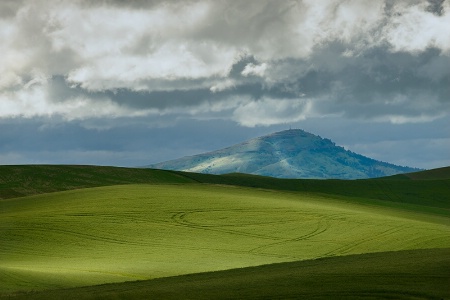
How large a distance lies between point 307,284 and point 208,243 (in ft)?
65.0

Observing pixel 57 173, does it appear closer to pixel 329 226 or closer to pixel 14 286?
pixel 329 226

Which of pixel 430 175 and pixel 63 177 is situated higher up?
pixel 430 175

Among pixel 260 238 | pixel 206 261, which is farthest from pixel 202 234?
pixel 206 261

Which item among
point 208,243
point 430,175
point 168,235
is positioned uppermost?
point 430,175

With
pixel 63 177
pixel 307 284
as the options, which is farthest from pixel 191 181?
pixel 307 284

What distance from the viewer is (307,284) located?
26.9 meters

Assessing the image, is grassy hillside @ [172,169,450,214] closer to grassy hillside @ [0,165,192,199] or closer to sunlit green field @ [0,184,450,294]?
grassy hillside @ [0,165,192,199]

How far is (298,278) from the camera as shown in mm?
28312

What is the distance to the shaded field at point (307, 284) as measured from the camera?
25.0 metres

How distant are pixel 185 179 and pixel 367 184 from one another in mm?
33528

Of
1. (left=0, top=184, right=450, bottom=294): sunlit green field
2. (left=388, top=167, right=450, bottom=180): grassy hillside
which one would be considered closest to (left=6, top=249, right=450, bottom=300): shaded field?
(left=0, top=184, right=450, bottom=294): sunlit green field

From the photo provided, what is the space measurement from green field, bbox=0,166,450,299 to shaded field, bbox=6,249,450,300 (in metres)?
0.05

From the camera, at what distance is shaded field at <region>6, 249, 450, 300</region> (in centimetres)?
2497

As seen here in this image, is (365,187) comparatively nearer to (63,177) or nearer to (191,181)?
(191,181)
